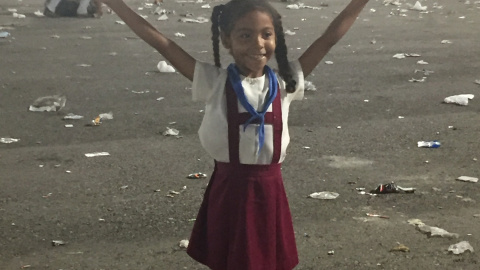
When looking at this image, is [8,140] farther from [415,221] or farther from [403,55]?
[403,55]

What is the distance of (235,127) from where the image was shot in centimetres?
305

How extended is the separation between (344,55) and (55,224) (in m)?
6.30

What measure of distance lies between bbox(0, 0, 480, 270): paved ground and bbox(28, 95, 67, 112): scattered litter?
11cm

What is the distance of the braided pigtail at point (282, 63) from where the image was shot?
10.4 feet

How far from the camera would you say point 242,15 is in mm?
3059

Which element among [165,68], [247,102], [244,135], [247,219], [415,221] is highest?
[247,102]

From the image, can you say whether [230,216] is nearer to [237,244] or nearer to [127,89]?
[237,244]

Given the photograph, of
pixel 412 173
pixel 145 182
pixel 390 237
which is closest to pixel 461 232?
pixel 390 237

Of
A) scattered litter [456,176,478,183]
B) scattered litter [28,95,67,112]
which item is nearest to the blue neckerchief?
scattered litter [456,176,478,183]

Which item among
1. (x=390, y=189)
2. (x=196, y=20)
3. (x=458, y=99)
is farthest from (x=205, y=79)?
(x=196, y=20)

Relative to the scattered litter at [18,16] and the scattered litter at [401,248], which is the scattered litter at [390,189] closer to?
the scattered litter at [401,248]

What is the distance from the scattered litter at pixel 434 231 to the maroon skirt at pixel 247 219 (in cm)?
165

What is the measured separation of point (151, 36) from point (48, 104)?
4675 millimetres

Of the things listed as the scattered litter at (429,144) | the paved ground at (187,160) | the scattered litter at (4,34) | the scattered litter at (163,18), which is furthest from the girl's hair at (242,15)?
the scattered litter at (163,18)
